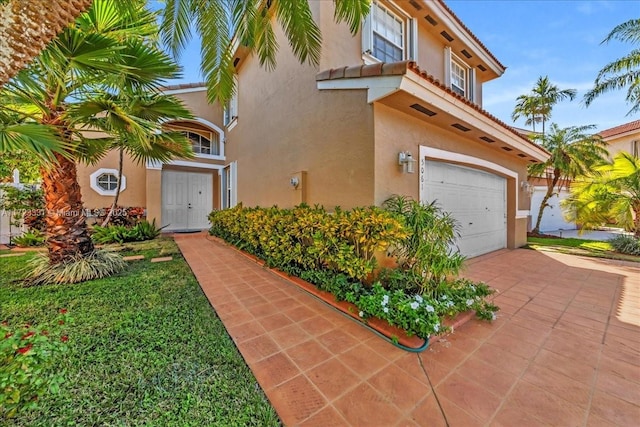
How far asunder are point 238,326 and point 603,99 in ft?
64.1

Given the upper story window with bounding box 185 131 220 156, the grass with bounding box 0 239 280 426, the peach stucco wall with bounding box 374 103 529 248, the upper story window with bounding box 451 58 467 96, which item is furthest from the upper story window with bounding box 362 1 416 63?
the upper story window with bounding box 185 131 220 156

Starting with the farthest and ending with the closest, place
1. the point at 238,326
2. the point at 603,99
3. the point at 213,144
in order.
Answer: the point at 213,144 < the point at 603,99 < the point at 238,326

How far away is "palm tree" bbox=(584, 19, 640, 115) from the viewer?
35.2 ft

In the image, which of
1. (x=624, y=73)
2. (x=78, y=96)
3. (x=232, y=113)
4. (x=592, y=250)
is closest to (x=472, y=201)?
(x=592, y=250)

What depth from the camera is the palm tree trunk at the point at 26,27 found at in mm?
2080

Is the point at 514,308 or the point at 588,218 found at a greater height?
the point at 588,218

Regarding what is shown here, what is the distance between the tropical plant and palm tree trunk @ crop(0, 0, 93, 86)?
15.5 ft

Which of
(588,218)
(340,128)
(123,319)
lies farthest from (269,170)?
(588,218)

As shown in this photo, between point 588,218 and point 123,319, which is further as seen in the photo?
point 588,218

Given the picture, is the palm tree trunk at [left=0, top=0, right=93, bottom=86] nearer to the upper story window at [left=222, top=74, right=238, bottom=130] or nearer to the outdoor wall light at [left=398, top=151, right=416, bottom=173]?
the outdoor wall light at [left=398, top=151, right=416, bottom=173]

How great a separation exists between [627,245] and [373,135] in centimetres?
1119

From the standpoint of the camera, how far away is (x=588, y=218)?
393 inches

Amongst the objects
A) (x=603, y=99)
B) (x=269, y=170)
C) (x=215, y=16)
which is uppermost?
(x=603, y=99)

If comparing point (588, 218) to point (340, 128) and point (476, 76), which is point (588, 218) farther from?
point (340, 128)
